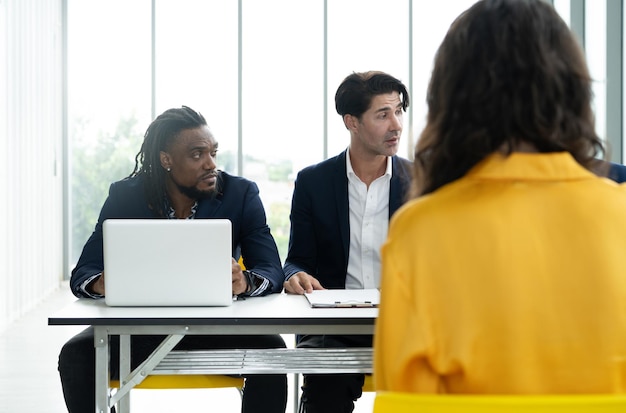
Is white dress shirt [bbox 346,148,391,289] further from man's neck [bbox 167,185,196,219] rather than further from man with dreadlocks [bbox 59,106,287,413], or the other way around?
man's neck [bbox 167,185,196,219]

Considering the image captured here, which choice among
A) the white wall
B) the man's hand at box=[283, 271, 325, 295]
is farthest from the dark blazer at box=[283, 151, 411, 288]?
A: the white wall

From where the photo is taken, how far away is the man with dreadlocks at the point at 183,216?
2.84m

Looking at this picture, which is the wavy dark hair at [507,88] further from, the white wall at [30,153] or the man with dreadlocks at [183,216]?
the white wall at [30,153]

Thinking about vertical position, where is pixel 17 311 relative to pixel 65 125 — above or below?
below

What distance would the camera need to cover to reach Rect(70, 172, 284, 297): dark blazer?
3137 millimetres

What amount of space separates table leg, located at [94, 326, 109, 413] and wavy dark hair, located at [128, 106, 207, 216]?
83 centimetres

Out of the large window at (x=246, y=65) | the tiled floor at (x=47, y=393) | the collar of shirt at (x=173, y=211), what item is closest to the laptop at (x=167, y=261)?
the collar of shirt at (x=173, y=211)

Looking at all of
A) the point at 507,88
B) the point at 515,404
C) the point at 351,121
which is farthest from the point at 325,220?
the point at 515,404

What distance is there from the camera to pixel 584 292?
4.08 ft

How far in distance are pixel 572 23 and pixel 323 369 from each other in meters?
6.31

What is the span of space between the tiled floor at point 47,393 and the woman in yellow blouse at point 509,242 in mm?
2815

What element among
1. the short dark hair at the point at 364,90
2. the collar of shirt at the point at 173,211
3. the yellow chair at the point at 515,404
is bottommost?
the yellow chair at the point at 515,404

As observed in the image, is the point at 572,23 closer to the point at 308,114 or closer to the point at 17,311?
the point at 308,114

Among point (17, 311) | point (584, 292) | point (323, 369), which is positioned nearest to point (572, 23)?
point (17, 311)
